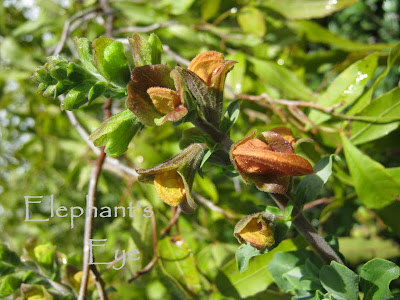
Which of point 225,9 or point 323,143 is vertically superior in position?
point 225,9

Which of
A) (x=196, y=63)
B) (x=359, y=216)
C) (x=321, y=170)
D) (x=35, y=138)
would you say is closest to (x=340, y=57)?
(x=321, y=170)

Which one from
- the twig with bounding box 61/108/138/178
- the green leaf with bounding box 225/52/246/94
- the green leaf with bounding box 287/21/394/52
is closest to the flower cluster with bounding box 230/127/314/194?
the twig with bounding box 61/108/138/178

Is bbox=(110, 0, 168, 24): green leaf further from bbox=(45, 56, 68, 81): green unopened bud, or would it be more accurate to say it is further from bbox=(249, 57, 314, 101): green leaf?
bbox=(45, 56, 68, 81): green unopened bud

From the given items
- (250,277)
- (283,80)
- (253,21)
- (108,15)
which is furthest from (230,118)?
(108,15)

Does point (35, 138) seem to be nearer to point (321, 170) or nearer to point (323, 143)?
point (323, 143)

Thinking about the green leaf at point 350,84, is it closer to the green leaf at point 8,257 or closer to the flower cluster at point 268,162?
the flower cluster at point 268,162

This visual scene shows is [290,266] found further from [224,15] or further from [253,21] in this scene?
[224,15]
